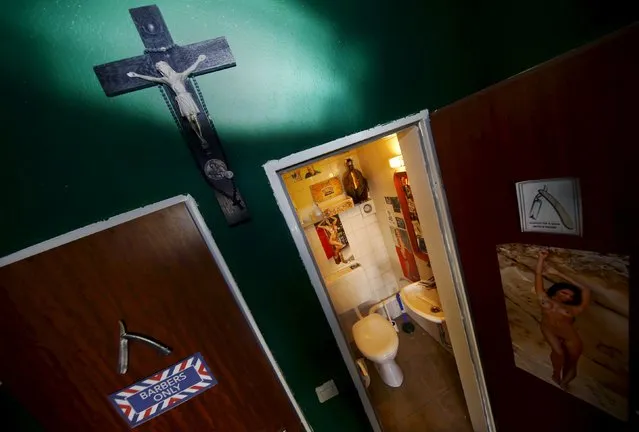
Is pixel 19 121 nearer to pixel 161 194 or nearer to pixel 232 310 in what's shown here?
pixel 161 194

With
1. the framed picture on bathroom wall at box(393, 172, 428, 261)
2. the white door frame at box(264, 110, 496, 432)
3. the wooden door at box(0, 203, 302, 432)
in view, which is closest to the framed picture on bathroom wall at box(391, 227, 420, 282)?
the framed picture on bathroom wall at box(393, 172, 428, 261)

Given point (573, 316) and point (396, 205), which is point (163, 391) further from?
point (396, 205)

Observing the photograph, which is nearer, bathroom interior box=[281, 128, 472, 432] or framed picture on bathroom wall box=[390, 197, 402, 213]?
bathroom interior box=[281, 128, 472, 432]

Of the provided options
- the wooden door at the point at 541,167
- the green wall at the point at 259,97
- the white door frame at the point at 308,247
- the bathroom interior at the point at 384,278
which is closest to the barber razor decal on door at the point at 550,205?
the wooden door at the point at 541,167

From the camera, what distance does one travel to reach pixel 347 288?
277 cm

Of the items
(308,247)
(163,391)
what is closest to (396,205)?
(308,247)

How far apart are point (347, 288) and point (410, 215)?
120cm

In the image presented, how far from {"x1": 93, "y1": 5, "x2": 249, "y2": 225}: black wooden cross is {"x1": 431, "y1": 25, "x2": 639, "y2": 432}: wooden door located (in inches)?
38.2

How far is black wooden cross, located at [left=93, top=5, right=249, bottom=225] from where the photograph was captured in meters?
0.77

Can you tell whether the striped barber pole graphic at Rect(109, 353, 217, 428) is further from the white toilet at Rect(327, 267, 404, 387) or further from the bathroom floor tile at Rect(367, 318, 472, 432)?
the bathroom floor tile at Rect(367, 318, 472, 432)

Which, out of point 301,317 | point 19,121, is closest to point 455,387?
point 301,317

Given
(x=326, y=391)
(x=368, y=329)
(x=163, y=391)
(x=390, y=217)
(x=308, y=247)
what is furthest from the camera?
(x=390, y=217)

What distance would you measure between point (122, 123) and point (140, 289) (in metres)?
0.60

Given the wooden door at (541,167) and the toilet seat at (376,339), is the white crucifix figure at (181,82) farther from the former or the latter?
the toilet seat at (376,339)
